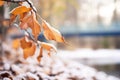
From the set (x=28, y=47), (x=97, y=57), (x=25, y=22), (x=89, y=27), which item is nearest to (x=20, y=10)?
(x=25, y=22)

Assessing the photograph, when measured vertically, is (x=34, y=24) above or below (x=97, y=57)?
above

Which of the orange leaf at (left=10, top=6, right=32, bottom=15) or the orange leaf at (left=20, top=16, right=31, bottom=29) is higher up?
the orange leaf at (left=10, top=6, right=32, bottom=15)

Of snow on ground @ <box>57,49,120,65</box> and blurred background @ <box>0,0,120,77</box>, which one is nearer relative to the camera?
snow on ground @ <box>57,49,120,65</box>

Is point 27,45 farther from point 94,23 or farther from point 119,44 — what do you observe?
point 94,23

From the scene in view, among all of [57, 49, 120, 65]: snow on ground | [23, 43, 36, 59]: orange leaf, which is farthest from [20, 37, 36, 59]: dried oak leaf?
[57, 49, 120, 65]: snow on ground

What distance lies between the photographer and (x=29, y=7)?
1343 mm

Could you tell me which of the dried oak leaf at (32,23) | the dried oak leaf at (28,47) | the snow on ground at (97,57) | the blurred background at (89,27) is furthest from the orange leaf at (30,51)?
the blurred background at (89,27)

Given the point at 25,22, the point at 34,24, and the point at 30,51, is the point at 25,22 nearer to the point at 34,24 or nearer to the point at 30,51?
the point at 34,24

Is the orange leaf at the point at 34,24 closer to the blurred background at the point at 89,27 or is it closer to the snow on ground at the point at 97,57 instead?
the snow on ground at the point at 97,57

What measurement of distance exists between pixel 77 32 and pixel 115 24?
142cm

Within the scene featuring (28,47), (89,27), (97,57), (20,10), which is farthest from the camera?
(89,27)

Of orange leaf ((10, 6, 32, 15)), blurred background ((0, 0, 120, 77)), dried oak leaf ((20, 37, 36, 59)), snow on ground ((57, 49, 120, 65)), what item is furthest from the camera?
blurred background ((0, 0, 120, 77))

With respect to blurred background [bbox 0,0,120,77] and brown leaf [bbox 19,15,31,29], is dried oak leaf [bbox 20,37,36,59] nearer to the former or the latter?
brown leaf [bbox 19,15,31,29]

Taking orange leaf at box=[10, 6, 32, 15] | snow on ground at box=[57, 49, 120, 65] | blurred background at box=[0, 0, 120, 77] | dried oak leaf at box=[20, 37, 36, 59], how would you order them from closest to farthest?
orange leaf at box=[10, 6, 32, 15], dried oak leaf at box=[20, 37, 36, 59], snow on ground at box=[57, 49, 120, 65], blurred background at box=[0, 0, 120, 77]
